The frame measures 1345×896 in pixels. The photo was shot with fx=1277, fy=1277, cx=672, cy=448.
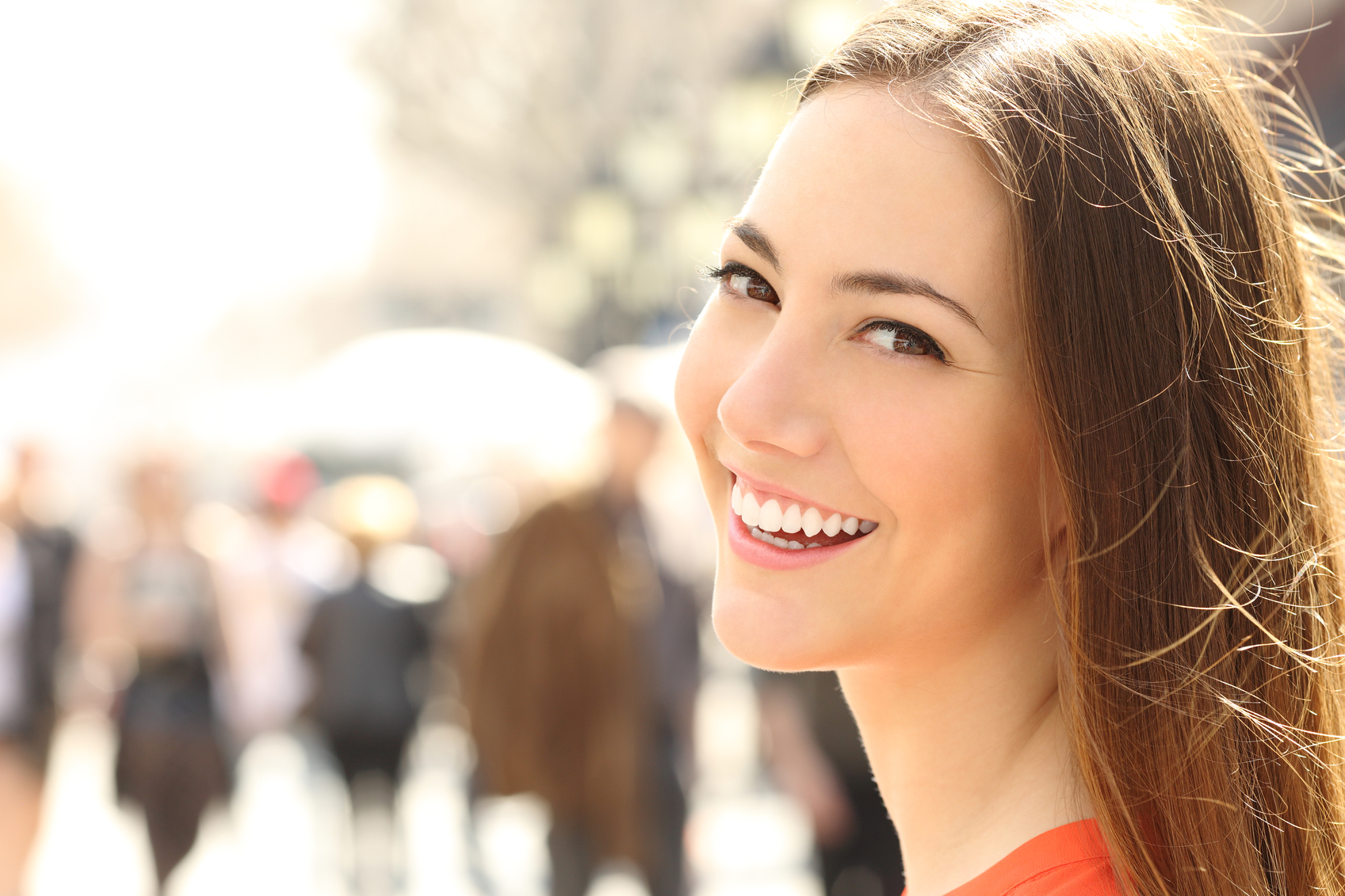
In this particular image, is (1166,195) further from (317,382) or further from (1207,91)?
(317,382)

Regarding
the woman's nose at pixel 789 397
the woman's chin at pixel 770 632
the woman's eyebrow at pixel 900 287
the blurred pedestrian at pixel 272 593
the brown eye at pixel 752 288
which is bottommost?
the woman's chin at pixel 770 632

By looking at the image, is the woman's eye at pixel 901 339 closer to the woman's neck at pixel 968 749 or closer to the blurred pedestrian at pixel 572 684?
the woman's neck at pixel 968 749

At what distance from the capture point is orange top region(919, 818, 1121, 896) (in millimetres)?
1354

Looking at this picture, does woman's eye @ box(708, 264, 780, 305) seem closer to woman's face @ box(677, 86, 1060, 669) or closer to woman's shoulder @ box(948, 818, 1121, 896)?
woman's face @ box(677, 86, 1060, 669)

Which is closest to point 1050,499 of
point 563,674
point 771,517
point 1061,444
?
point 1061,444

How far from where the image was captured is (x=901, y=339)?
1472 millimetres

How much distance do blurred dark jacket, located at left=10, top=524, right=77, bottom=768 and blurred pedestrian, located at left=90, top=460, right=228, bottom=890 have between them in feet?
1.57

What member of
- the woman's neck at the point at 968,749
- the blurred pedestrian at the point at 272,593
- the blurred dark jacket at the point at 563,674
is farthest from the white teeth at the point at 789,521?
the blurred pedestrian at the point at 272,593

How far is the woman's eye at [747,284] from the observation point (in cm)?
164

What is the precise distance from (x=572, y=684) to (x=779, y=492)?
345 centimetres

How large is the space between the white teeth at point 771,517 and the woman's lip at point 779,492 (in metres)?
0.01

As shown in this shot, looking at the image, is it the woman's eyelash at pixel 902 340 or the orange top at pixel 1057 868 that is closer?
the orange top at pixel 1057 868

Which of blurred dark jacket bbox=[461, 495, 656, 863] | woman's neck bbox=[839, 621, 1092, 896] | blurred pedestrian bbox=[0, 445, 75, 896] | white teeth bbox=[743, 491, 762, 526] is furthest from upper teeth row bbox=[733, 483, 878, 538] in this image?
blurred pedestrian bbox=[0, 445, 75, 896]

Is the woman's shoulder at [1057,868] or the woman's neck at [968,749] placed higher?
the woman's neck at [968,749]
